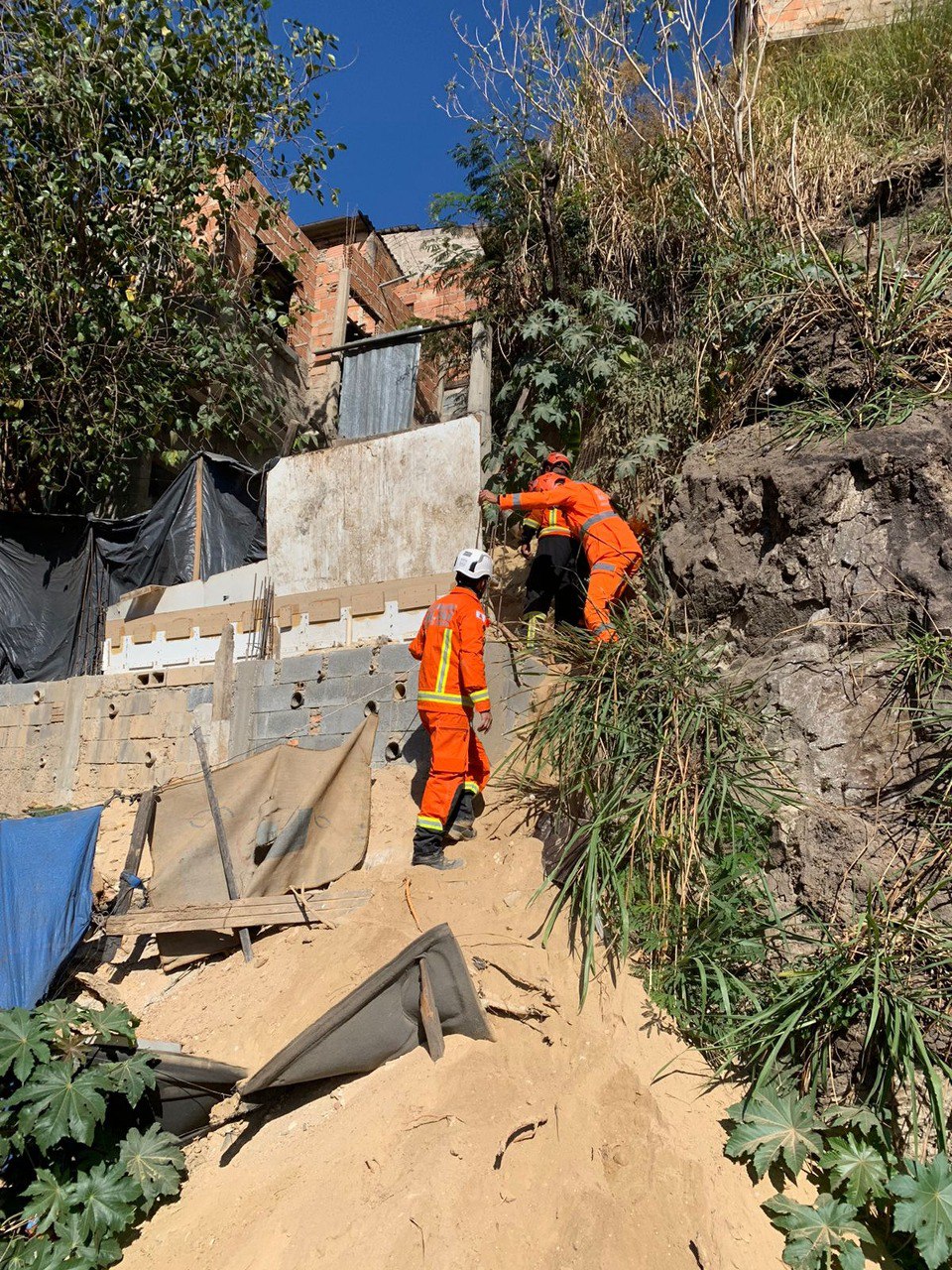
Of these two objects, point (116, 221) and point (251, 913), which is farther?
point (116, 221)

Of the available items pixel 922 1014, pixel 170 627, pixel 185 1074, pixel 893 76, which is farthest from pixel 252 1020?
pixel 893 76

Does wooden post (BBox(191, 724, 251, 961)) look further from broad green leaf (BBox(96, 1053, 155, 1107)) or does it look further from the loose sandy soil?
broad green leaf (BBox(96, 1053, 155, 1107))

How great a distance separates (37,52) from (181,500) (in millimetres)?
4572

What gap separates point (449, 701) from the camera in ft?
17.7

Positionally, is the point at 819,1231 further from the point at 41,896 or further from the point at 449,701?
the point at 41,896

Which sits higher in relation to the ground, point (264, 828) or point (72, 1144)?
point (264, 828)

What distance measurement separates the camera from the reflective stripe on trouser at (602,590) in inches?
222

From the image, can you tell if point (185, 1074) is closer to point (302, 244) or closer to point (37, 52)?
point (37, 52)

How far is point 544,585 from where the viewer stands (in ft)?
21.3

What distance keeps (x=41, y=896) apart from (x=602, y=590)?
13.2 feet

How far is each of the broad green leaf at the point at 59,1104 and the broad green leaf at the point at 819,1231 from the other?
98.3 inches

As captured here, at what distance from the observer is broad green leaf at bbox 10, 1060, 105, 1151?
351 cm

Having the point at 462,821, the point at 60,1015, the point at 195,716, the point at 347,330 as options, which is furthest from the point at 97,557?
the point at 60,1015

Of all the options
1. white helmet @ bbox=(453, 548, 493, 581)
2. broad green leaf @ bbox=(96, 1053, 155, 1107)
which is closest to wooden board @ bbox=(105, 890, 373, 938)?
broad green leaf @ bbox=(96, 1053, 155, 1107)
